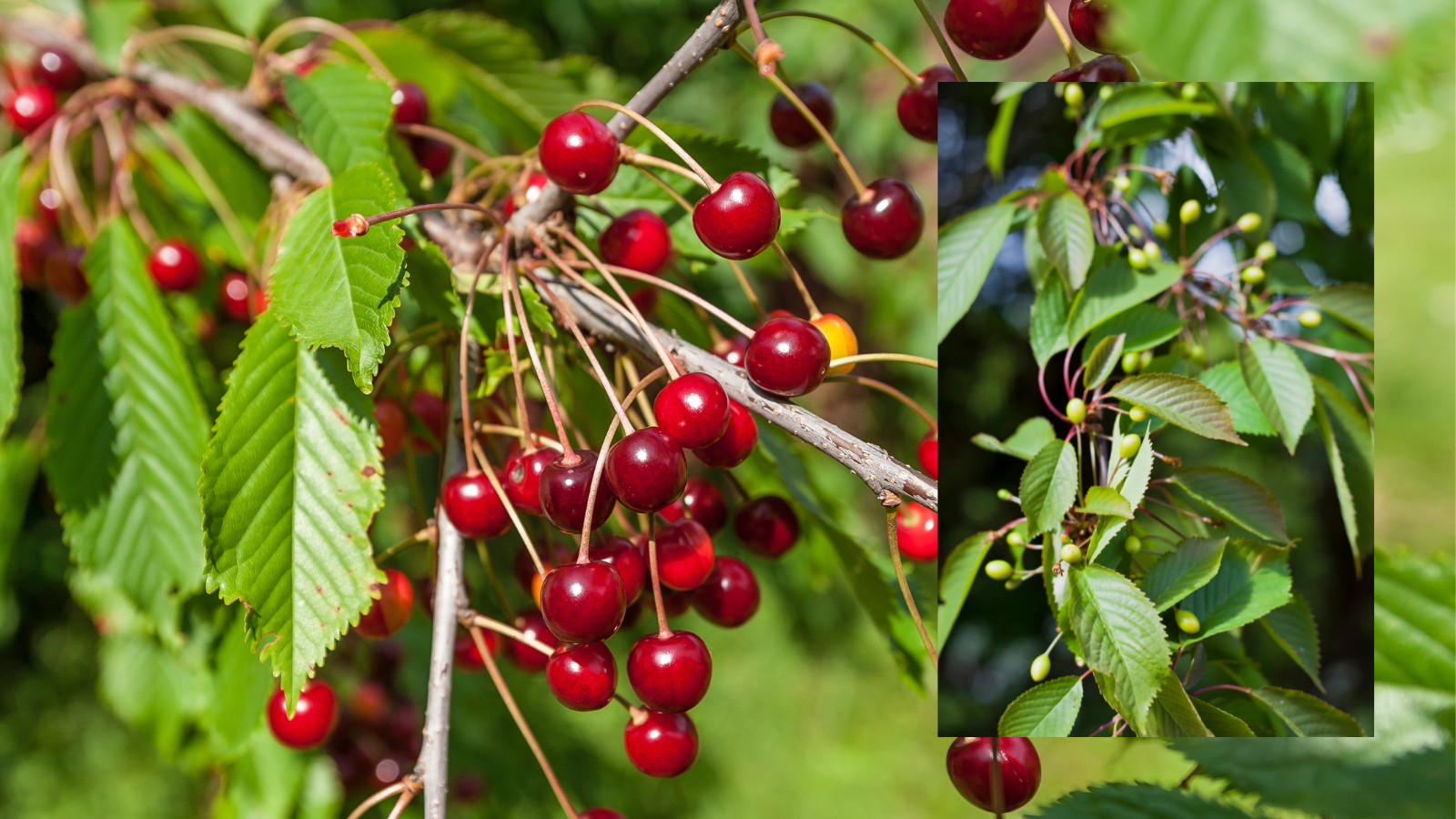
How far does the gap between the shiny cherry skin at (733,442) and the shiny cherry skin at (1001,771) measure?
1.17 feet

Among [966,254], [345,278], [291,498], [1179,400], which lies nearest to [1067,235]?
[966,254]

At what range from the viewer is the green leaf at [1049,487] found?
→ 0.79 meters

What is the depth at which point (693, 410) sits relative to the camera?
729mm

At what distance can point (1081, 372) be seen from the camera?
33.5 inches

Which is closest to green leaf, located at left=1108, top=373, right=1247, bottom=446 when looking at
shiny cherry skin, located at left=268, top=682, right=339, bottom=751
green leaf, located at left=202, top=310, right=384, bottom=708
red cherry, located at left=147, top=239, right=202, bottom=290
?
green leaf, located at left=202, top=310, right=384, bottom=708

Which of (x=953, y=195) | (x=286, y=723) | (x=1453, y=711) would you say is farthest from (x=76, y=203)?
(x=1453, y=711)

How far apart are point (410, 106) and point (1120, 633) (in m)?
1.18

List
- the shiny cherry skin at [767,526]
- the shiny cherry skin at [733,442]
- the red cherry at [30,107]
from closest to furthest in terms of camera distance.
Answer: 1. the shiny cherry skin at [733,442]
2. the shiny cherry skin at [767,526]
3. the red cherry at [30,107]

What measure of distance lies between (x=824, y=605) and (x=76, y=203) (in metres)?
3.92

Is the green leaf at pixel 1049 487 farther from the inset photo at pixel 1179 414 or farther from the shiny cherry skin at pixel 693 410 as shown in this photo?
the shiny cherry skin at pixel 693 410

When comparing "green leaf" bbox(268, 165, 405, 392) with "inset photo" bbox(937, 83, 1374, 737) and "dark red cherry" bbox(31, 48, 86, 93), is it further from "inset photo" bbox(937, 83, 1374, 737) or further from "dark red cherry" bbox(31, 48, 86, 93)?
"dark red cherry" bbox(31, 48, 86, 93)

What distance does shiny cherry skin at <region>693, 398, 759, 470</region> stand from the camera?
2.62ft

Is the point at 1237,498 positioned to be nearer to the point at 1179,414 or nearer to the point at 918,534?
the point at 1179,414

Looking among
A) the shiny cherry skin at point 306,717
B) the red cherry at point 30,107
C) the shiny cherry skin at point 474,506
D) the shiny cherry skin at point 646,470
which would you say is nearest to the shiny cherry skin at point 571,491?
the shiny cherry skin at point 646,470
